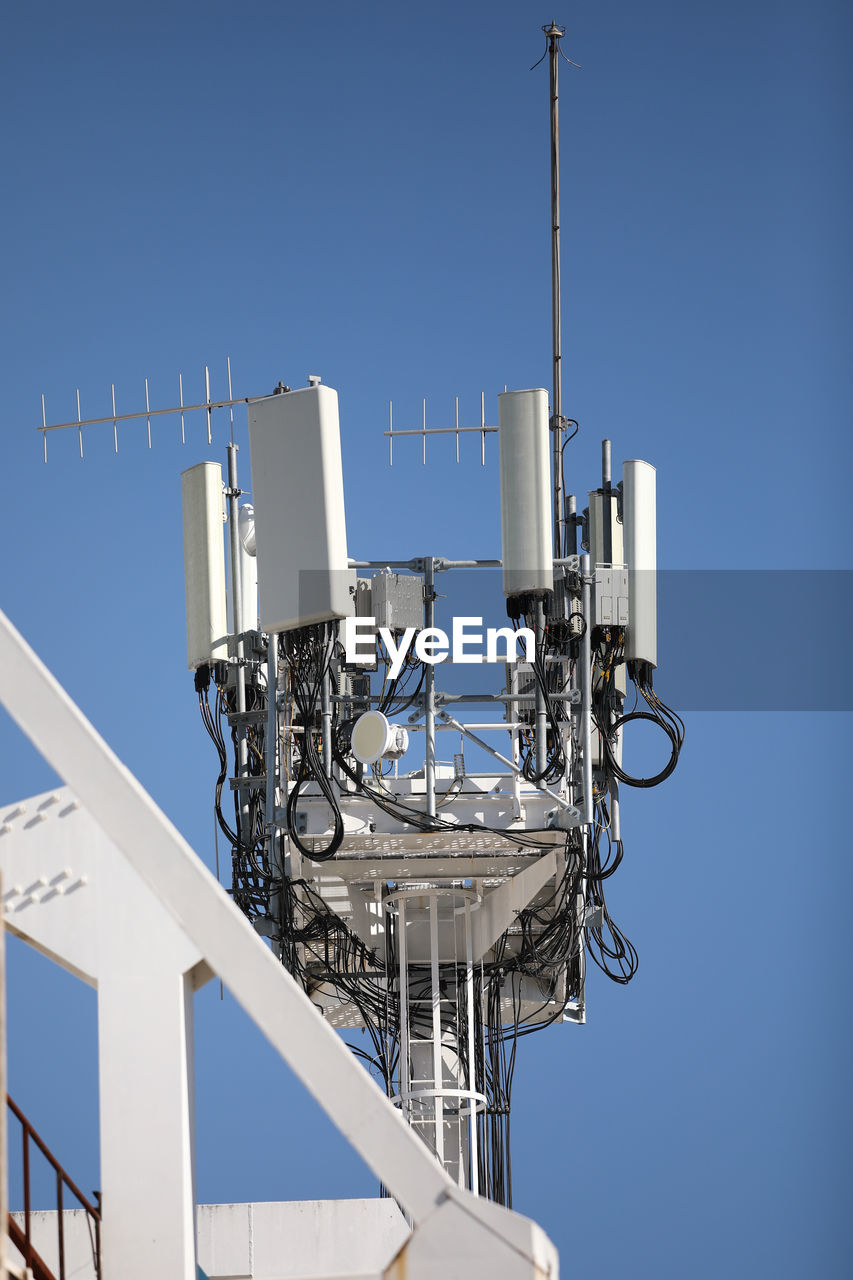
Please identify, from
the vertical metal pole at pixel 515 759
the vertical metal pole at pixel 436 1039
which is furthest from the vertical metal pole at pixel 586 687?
the vertical metal pole at pixel 436 1039

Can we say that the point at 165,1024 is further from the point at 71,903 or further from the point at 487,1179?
the point at 487,1179

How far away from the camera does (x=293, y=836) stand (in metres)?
19.4

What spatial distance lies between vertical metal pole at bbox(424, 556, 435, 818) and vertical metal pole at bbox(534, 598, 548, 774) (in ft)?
4.13

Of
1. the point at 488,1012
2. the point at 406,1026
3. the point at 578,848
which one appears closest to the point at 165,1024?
the point at 578,848

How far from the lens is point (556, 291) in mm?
24828

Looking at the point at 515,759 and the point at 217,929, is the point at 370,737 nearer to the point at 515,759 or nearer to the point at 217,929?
the point at 515,759

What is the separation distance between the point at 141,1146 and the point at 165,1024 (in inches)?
26.2

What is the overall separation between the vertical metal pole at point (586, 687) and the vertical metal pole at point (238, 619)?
14.3 feet

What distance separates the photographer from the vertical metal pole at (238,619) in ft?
70.0

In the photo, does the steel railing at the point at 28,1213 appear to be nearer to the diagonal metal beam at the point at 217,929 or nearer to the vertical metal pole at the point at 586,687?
the diagonal metal beam at the point at 217,929

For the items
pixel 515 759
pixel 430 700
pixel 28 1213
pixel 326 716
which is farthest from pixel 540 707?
pixel 28 1213

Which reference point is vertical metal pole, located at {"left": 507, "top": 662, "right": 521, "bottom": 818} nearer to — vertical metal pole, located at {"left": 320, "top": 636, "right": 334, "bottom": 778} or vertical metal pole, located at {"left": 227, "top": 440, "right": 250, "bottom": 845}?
vertical metal pole, located at {"left": 320, "top": 636, "right": 334, "bottom": 778}

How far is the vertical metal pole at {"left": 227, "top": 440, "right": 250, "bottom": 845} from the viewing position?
21.3 meters

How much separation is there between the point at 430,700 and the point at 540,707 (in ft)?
4.40
